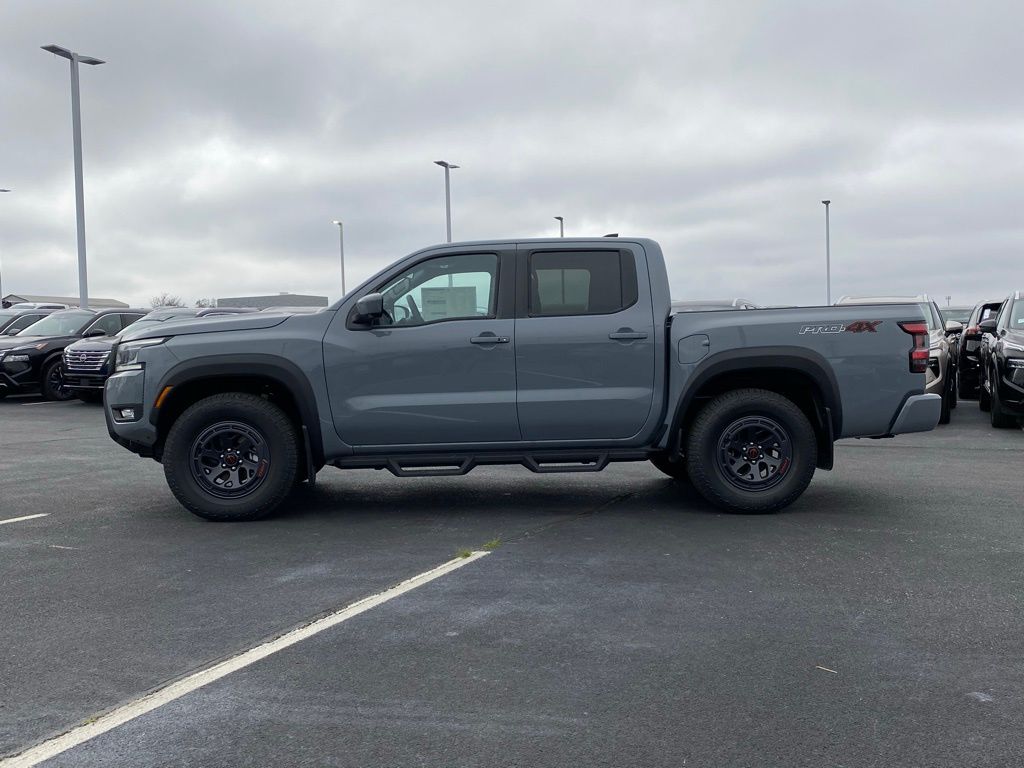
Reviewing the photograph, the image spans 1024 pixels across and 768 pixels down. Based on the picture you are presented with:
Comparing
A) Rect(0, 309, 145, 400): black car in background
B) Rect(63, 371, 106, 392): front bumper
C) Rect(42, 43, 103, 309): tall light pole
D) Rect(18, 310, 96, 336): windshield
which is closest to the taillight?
Rect(63, 371, 106, 392): front bumper

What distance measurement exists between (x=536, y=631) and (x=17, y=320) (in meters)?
22.4

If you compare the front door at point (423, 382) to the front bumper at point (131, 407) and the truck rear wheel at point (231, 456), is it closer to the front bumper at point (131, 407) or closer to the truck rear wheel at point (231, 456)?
Answer: the truck rear wheel at point (231, 456)

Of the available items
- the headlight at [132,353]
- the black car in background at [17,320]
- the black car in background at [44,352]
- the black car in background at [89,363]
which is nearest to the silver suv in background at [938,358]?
the headlight at [132,353]

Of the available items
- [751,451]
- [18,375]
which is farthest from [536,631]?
[18,375]

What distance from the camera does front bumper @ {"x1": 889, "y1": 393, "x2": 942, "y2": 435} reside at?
743 cm

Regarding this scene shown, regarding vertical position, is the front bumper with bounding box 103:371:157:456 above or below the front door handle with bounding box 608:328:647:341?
below

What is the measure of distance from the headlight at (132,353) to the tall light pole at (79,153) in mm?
19937

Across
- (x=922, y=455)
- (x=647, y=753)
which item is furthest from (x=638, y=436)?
(x=922, y=455)

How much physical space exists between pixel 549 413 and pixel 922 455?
5.62 m

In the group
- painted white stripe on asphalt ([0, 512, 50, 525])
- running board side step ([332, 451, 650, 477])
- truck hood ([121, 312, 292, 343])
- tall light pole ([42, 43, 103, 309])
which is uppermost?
tall light pole ([42, 43, 103, 309])

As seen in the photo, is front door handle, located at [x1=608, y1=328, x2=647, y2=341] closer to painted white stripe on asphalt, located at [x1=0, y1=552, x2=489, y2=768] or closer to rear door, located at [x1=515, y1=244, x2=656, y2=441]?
rear door, located at [x1=515, y1=244, x2=656, y2=441]

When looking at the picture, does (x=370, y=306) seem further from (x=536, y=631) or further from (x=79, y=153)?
(x=79, y=153)

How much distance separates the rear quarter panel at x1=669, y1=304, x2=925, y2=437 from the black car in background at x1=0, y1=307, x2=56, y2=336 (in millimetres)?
19392

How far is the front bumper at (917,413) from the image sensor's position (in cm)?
743
